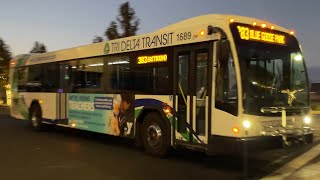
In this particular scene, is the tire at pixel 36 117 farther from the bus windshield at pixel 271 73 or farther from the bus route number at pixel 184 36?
the bus windshield at pixel 271 73

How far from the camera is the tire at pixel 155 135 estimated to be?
11.3m

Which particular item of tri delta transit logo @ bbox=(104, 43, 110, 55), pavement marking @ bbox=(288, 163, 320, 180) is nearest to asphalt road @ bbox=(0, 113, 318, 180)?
pavement marking @ bbox=(288, 163, 320, 180)

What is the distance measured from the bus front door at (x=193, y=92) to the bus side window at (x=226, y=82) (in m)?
0.28

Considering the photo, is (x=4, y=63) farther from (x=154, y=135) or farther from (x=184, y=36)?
(x=184, y=36)

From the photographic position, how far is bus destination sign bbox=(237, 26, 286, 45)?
9.69 m

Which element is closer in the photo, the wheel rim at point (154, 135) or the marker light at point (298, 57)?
the marker light at point (298, 57)

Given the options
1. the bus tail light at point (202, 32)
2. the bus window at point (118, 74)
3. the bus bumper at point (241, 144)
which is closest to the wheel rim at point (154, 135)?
the bus window at point (118, 74)

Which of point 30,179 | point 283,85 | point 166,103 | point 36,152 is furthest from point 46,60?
point 283,85

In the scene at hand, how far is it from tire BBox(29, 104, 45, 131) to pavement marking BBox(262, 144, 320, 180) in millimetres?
10036

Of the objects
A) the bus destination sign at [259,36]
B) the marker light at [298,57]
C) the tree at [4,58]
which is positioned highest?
the tree at [4,58]

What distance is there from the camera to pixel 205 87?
9.94 meters

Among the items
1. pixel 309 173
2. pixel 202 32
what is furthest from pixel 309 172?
pixel 202 32

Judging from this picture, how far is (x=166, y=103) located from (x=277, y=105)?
2.65 metres

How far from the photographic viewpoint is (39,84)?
1772 cm
